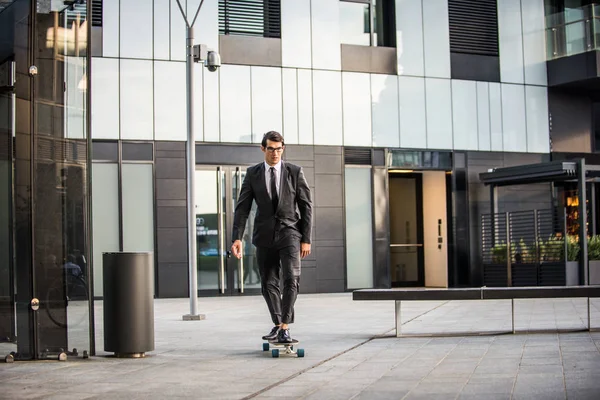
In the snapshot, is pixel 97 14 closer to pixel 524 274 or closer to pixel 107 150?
pixel 107 150

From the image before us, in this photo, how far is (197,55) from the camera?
1448cm

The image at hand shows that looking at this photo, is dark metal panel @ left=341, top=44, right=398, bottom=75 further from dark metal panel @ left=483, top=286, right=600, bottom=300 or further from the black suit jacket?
the black suit jacket

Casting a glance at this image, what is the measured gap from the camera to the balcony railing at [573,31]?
22.7 metres

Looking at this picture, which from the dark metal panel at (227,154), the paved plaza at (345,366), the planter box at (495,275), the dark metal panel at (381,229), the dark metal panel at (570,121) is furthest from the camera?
the dark metal panel at (570,121)

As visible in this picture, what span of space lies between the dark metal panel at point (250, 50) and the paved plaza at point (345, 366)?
9.64 m

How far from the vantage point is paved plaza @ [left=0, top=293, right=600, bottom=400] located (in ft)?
19.5

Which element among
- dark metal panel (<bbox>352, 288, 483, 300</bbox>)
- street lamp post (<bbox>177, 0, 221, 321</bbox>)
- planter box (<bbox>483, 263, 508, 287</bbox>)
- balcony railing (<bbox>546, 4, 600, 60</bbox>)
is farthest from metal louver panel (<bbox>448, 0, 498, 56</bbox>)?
dark metal panel (<bbox>352, 288, 483, 300</bbox>)

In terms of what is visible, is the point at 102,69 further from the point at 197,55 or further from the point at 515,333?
the point at 515,333

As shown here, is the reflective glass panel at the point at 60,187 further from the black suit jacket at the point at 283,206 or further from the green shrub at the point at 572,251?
the green shrub at the point at 572,251

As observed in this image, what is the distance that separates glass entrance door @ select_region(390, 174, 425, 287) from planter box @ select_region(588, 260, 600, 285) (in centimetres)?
469

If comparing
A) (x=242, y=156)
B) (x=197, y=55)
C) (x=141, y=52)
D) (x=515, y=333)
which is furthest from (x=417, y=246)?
(x=515, y=333)

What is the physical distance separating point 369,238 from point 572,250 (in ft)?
15.2

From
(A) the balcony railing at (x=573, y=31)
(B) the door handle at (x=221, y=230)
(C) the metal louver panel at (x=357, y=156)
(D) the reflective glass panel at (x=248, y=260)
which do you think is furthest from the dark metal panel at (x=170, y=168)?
(A) the balcony railing at (x=573, y=31)

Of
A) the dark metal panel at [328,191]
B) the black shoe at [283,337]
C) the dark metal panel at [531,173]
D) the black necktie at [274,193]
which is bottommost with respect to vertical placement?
the black shoe at [283,337]
